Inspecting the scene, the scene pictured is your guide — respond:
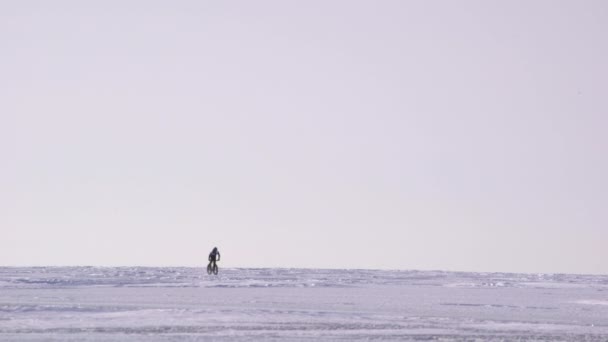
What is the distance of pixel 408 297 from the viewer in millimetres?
37812

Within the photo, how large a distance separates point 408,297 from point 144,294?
10.8 metres

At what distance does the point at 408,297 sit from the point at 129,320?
16.3m

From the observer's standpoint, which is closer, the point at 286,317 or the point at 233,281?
the point at 286,317

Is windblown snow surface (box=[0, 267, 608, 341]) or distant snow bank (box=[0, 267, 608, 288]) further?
distant snow bank (box=[0, 267, 608, 288])

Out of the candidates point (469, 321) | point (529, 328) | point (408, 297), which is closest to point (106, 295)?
point (408, 297)

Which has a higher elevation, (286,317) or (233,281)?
(233,281)

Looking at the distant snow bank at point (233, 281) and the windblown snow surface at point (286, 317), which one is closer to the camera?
the windblown snow surface at point (286, 317)

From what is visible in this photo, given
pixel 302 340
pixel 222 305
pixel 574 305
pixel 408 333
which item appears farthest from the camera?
pixel 574 305

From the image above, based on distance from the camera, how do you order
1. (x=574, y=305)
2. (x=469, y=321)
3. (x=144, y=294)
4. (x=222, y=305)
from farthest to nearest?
1. (x=144, y=294)
2. (x=574, y=305)
3. (x=222, y=305)
4. (x=469, y=321)

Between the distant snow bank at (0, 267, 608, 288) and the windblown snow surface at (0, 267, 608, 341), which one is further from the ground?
the distant snow bank at (0, 267, 608, 288)

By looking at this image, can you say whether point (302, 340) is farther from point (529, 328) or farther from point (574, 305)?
point (574, 305)

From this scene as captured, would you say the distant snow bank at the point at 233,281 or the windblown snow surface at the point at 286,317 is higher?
the distant snow bank at the point at 233,281

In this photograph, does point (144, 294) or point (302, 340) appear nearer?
point (302, 340)

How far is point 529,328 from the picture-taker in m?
23.5
